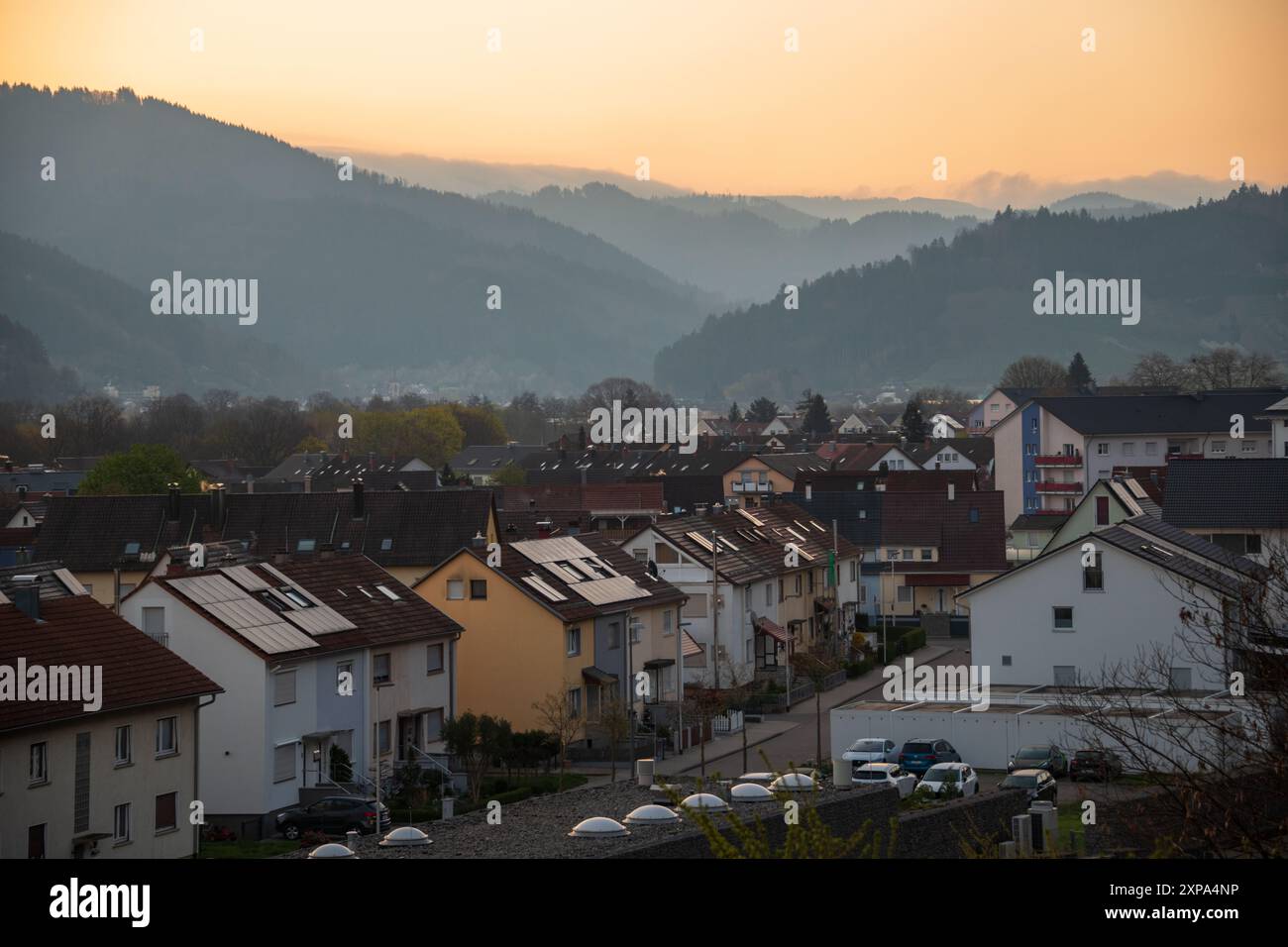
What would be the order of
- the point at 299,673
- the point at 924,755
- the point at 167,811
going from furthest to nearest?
the point at 924,755
the point at 299,673
the point at 167,811

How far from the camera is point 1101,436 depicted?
85.2 metres

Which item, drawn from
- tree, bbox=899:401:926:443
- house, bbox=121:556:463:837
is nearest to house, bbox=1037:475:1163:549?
house, bbox=121:556:463:837

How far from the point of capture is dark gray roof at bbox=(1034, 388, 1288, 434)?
8362 centimetres

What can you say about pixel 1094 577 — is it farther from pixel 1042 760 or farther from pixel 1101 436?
pixel 1101 436

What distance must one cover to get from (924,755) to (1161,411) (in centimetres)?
6117

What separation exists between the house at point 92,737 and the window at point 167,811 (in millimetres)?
14

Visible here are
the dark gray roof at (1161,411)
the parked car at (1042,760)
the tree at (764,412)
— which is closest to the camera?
the parked car at (1042,760)

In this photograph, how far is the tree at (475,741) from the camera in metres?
29.6

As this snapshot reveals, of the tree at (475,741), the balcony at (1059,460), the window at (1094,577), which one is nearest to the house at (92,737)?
the tree at (475,741)

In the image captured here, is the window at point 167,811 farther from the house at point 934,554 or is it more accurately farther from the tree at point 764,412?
the tree at point 764,412

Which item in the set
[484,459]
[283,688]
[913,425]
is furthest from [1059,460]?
[283,688]

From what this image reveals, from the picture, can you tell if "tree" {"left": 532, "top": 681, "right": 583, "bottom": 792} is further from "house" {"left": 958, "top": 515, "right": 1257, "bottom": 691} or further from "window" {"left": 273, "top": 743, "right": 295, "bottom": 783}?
"house" {"left": 958, "top": 515, "right": 1257, "bottom": 691}

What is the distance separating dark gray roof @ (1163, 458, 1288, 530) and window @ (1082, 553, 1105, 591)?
1419 centimetres
